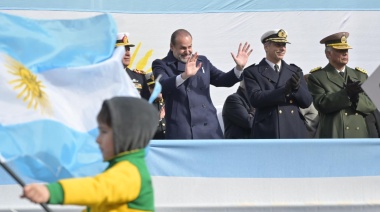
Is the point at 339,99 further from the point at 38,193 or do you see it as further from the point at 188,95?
the point at 38,193

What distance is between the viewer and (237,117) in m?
9.93

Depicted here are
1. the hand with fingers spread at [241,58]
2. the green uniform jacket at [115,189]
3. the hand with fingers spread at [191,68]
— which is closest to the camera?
the green uniform jacket at [115,189]

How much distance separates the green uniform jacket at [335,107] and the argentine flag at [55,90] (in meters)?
3.42

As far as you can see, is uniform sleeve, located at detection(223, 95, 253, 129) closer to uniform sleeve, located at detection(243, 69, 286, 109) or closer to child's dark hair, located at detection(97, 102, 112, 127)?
uniform sleeve, located at detection(243, 69, 286, 109)

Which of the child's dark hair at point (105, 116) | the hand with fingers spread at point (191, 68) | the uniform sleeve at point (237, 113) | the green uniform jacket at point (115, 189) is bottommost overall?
the uniform sleeve at point (237, 113)

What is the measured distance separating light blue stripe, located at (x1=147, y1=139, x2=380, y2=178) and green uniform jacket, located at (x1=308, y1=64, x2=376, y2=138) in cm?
83

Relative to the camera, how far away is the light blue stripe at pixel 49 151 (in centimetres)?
557

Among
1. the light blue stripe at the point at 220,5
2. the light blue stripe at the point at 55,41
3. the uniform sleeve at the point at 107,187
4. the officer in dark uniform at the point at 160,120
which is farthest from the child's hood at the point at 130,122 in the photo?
the light blue stripe at the point at 220,5

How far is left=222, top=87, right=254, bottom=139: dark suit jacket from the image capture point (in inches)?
390

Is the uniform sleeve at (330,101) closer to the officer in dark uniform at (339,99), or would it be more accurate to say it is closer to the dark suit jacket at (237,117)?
the officer in dark uniform at (339,99)

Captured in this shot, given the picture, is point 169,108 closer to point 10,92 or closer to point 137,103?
point 10,92

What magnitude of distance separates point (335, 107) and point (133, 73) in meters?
2.06

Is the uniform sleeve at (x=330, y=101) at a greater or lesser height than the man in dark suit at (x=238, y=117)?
greater

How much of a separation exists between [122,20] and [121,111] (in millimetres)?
7075
